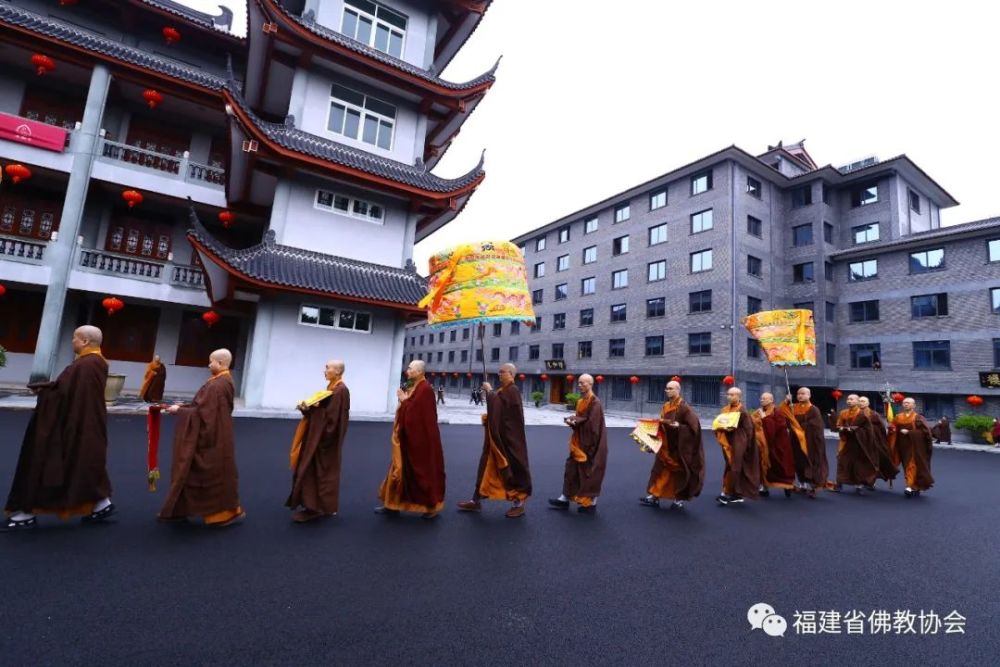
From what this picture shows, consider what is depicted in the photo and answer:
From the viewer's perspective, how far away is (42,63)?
13.7 metres

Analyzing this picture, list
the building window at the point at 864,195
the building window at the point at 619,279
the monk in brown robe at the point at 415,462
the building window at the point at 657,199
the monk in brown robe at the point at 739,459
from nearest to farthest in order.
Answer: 1. the monk in brown robe at the point at 415,462
2. the monk in brown robe at the point at 739,459
3. the building window at the point at 864,195
4. the building window at the point at 657,199
5. the building window at the point at 619,279

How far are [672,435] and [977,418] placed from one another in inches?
995

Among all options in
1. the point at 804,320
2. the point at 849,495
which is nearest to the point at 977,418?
the point at 804,320

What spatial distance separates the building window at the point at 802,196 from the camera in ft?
97.6

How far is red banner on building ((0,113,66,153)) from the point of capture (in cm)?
1349

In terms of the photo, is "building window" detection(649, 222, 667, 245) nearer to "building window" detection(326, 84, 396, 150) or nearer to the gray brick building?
the gray brick building

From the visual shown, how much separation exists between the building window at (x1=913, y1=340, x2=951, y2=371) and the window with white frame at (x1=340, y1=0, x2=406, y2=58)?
29464 millimetres

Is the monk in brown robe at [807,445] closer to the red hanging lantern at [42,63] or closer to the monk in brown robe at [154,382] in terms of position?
the monk in brown robe at [154,382]

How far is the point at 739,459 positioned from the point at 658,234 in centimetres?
2655

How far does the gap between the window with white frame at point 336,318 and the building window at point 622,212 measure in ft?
80.3

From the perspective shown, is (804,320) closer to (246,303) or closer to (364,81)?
(364,81)

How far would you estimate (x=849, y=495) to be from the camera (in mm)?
8734

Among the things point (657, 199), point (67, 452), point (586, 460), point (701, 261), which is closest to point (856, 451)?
point (586, 460)

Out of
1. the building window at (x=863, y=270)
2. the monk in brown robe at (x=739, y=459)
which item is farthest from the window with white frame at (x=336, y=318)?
the building window at (x=863, y=270)
